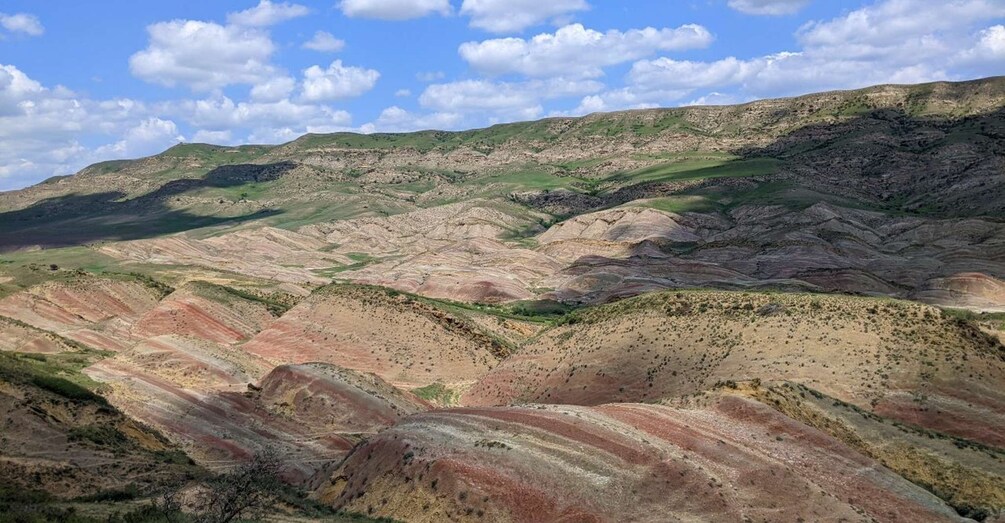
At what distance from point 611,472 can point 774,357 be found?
2320cm

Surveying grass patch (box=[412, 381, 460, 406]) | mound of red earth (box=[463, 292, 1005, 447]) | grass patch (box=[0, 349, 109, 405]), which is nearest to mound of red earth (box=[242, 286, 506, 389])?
grass patch (box=[412, 381, 460, 406])

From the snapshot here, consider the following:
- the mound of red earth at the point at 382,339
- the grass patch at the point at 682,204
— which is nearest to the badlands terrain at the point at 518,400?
the mound of red earth at the point at 382,339

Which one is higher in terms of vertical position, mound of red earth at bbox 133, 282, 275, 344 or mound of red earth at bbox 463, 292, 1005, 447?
mound of red earth at bbox 133, 282, 275, 344

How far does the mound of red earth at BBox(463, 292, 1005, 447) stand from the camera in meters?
47.0

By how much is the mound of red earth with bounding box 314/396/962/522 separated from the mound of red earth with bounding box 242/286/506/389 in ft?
104

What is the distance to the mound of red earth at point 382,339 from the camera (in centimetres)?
7031

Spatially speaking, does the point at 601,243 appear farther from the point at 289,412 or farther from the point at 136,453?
the point at 136,453

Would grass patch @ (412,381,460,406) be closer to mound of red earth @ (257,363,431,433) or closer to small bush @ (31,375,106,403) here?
mound of red earth @ (257,363,431,433)

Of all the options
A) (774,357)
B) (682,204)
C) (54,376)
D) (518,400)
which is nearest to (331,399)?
(518,400)

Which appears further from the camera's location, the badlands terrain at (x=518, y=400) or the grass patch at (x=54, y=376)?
the grass patch at (x=54, y=376)

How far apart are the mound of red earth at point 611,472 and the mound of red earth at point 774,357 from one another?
28.7 feet

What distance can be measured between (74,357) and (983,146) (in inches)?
7165

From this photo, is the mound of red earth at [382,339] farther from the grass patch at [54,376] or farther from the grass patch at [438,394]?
the grass patch at [54,376]

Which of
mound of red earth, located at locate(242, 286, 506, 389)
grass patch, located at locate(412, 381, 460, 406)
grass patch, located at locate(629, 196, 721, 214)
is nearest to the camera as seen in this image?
grass patch, located at locate(412, 381, 460, 406)
